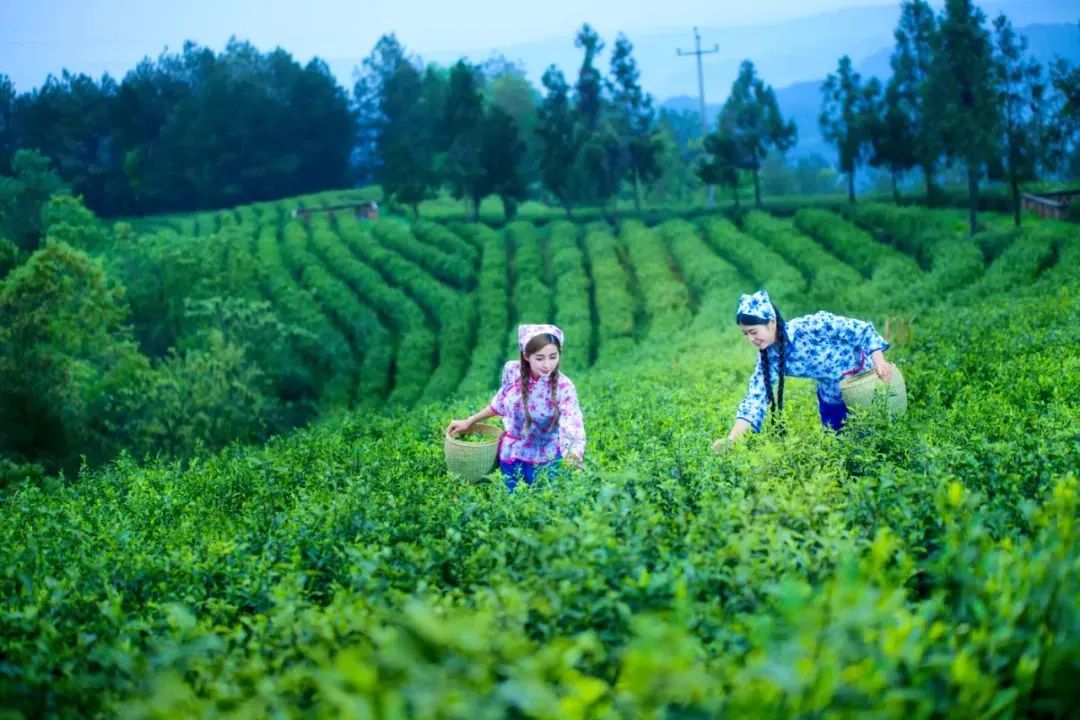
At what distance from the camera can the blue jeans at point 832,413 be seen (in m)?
5.94

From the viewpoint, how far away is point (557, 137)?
42.3 m

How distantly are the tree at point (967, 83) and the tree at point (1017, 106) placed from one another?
42 cm

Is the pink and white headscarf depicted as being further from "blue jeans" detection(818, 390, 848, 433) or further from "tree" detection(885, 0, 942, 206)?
"tree" detection(885, 0, 942, 206)

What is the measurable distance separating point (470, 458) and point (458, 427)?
0.27m

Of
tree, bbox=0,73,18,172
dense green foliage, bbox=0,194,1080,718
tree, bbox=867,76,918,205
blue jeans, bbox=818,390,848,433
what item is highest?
tree, bbox=0,73,18,172

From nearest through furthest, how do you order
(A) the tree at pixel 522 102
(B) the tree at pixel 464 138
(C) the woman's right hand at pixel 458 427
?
(C) the woman's right hand at pixel 458 427, (B) the tree at pixel 464 138, (A) the tree at pixel 522 102

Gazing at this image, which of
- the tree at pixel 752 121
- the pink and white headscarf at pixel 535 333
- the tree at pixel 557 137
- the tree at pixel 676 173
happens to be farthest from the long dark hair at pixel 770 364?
the tree at pixel 676 173

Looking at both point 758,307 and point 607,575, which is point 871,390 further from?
point 607,575

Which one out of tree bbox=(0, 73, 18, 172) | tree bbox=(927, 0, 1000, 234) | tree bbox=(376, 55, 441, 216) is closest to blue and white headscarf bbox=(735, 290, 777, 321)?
tree bbox=(927, 0, 1000, 234)

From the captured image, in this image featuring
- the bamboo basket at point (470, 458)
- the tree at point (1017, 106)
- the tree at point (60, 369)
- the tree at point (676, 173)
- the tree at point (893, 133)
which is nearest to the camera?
the bamboo basket at point (470, 458)

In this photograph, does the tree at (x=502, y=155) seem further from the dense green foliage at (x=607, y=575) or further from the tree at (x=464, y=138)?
the dense green foliage at (x=607, y=575)

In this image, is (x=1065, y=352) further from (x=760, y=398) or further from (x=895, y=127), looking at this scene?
(x=895, y=127)

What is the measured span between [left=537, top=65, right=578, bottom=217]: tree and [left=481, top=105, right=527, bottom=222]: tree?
4.15ft

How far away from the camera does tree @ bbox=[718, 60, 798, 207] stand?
128 ft
